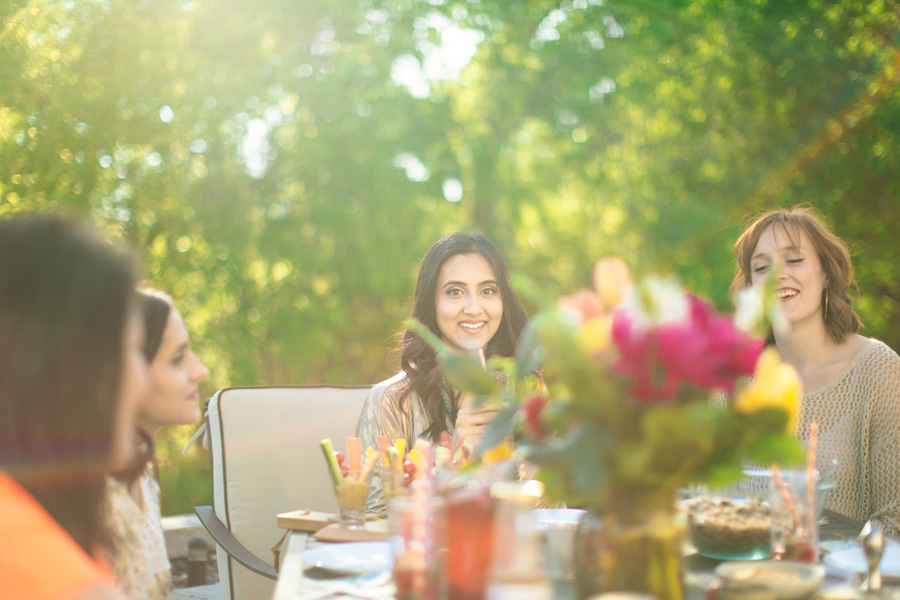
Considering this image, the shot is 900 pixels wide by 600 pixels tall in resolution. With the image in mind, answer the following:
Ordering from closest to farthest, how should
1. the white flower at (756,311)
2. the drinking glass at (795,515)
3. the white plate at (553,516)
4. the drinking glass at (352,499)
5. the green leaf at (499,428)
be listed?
the white flower at (756,311) < the green leaf at (499,428) < the drinking glass at (795,515) < the white plate at (553,516) < the drinking glass at (352,499)

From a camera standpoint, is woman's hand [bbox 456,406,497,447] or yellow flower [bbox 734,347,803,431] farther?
woman's hand [bbox 456,406,497,447]

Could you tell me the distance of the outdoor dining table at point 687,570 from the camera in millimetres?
1523

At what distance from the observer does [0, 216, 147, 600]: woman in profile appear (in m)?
1.24

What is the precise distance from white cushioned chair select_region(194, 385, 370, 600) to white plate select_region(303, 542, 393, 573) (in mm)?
1264

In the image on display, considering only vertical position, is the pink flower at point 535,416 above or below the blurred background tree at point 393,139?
below

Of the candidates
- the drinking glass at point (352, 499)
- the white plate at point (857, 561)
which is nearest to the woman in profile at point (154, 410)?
the drinking glass at point (352, 499)

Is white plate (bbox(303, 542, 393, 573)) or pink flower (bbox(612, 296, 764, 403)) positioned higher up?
pink flower (bbox(612, 296, 764, 403))

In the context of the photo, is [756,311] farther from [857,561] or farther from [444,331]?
[444,331]

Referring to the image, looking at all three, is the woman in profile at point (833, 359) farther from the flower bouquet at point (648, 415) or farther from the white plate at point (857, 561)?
the flower bouquet at point (648, 415)

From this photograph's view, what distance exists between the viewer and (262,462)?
3.13 m

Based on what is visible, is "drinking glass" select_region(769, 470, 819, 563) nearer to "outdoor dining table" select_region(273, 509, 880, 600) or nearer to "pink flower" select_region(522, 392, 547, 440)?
"outdoor dining table" select_region(273, 509, 880, 600)

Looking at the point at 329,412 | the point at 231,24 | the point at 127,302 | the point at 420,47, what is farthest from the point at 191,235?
the point at 127,302

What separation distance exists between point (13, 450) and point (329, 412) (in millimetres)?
2088

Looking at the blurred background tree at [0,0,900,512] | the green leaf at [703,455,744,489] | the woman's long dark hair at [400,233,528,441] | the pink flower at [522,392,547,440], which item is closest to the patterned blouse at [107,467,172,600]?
the pink flower at [522,392,547,440]
